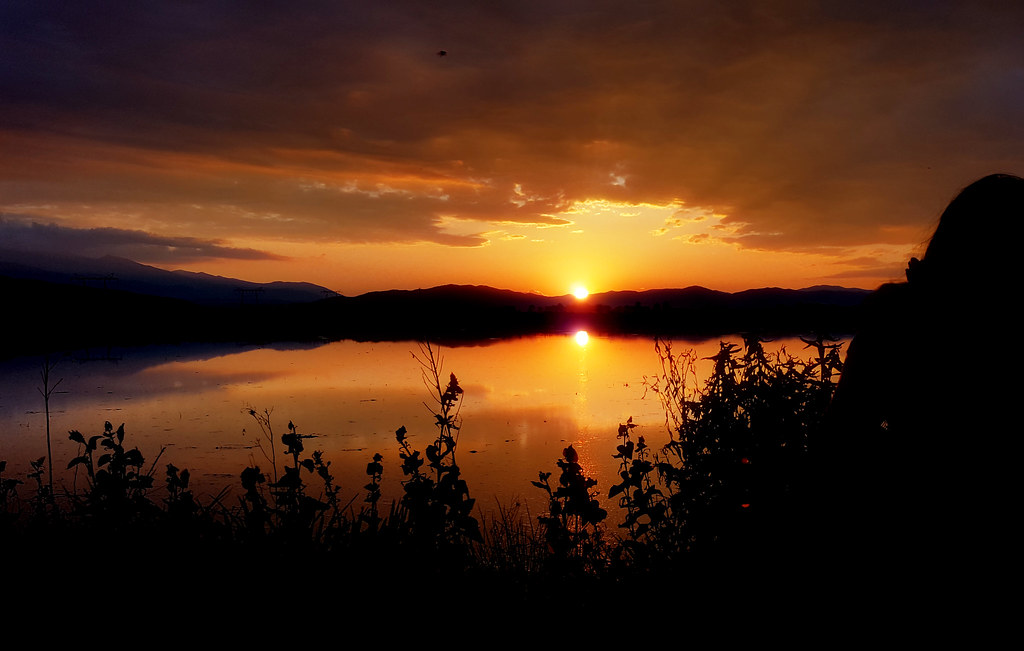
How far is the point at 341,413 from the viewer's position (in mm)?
19281

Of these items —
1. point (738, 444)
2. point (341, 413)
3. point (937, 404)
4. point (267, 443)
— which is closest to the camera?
point (937, 404)

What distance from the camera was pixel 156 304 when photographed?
118375mm

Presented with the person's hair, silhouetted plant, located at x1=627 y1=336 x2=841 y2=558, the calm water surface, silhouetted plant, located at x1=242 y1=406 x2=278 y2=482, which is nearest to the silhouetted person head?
the person's hair

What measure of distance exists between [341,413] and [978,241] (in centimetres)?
1890

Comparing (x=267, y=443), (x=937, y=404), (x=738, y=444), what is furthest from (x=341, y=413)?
(x=937, y=404)

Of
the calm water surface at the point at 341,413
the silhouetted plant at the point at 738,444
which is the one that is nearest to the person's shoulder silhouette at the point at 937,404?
the silhouetted plant at the point at 738,444

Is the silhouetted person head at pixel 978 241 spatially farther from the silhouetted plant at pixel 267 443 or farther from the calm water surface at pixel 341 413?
the calm water surface at pixel 341 413

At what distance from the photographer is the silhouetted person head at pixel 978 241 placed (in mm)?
1698

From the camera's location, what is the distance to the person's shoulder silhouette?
1.65 meters

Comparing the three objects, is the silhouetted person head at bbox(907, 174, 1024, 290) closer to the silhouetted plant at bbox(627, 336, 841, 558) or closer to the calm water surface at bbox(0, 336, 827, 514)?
the silhouetted plant at bbox(627, 336, 841, 558)

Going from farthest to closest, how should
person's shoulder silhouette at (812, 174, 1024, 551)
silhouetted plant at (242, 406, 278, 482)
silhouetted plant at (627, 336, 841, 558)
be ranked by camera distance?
1. silhouetted plant at (242, 406, 278, 482)
2. silhouetted plant at (627, 336, 841, 558)
3. person's shoulder silhouette at (812, 174, 1024, 551)

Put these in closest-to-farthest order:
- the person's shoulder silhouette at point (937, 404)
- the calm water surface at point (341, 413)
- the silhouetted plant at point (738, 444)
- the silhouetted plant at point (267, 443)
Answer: the person's shoulder silhouette at point (937, 404)
the silhouetted plant at point (738, 444)
the silhouetted plant at point (267, 443)
the calm water surface at point (341, 413)

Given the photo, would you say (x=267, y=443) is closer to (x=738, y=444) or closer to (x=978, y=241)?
(x=738, y=444)

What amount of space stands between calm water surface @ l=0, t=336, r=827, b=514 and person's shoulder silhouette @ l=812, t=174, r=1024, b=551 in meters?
6.69
